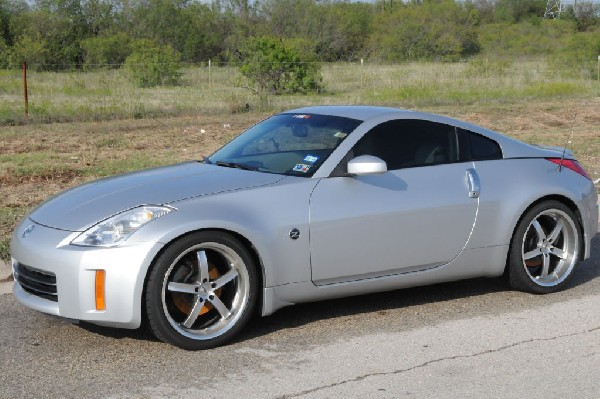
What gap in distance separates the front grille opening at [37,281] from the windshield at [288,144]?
1.59 meters

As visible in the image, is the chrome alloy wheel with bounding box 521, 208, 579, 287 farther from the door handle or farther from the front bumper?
the front bumper

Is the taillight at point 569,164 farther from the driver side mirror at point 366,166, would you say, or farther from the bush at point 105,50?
the bush at point 105,50

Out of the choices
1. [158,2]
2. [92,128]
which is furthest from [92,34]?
[92,128]

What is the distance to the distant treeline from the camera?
44.1 m

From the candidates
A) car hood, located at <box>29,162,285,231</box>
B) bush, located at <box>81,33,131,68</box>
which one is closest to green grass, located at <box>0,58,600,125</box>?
bush, located at <box>81,33,131,68</box>

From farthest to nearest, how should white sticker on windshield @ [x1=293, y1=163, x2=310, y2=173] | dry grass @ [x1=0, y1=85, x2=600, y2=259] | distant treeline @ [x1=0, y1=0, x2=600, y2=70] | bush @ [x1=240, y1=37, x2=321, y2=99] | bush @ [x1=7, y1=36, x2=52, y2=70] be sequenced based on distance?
distant treeline @ [x1=0, y1=0, x2=600, y2=70], bush @ [x1=7, y1=36, x2=52, y2=70], bush @ [x1=240, y1=37, x2=321, y2=99], dry grass @ [x1=0, y1=85, x2=600, y2=259], white sticker on windshield @ [x1=293, y1=163, x2=310, y2=173]

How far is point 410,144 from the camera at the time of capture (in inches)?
266

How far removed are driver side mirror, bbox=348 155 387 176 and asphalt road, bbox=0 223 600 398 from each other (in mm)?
1014

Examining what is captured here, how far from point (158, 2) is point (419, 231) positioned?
51.6 m

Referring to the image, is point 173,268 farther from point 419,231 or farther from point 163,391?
point 419,231

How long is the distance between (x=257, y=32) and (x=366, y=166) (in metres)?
54.4

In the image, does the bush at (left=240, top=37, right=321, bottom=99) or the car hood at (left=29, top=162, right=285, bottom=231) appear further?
the bush at (left=240, top=37, right=321, bottom=99)

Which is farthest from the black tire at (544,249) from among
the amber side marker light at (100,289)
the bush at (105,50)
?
the bush at (105,50)

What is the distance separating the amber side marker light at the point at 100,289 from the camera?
5.49m
